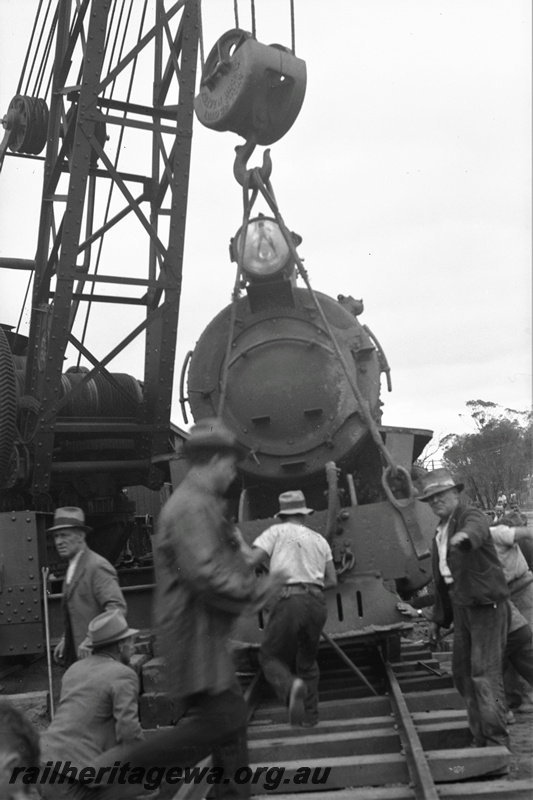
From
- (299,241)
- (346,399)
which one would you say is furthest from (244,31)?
(346,399)

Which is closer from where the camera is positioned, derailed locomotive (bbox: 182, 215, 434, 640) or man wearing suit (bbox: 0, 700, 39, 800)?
man wearing suit (bbox: 0, 700, 39, 800)

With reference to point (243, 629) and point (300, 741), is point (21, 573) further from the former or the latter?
point (300, 741)

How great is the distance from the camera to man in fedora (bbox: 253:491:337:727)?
5.85 meters

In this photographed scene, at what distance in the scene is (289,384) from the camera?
743cm

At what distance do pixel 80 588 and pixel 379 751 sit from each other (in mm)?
1756

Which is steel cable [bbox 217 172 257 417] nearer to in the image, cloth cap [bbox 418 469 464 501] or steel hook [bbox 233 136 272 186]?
steel hook [bbox 233 136 272 186]

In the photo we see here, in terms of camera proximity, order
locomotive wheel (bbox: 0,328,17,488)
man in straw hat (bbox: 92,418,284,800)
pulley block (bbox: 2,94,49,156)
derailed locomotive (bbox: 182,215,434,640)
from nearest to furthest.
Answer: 1. man in straw hat (bbox: 92,418,284,800)
2. derailed locomotive (bbox: 182,215,434,640)
3. locomotive wheel (bbox: 0,328,17,488)
4. pulley block (bbox: 2,94,49,156)

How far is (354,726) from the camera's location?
5555 mm

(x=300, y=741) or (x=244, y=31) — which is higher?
(x=244, y=31)

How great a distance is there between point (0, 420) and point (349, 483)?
362cm

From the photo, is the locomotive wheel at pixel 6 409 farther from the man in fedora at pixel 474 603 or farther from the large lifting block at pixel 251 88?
the man in fedora at pixel 474 603

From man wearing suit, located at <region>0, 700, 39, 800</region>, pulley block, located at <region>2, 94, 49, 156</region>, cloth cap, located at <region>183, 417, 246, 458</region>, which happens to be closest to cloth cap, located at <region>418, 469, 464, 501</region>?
cloth cap, located at <region>183, 417, 246, 458</region>

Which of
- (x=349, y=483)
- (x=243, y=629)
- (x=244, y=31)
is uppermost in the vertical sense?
(x=244, y=31)

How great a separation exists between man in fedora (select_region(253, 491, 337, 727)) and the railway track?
0.30 metres
